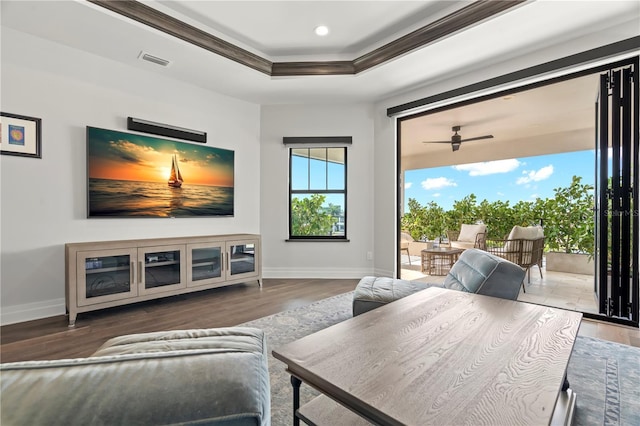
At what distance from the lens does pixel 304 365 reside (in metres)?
1.15

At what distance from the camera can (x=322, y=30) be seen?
3.20 metres

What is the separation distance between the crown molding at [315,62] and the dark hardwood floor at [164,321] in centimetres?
267

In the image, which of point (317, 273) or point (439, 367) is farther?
point (317, 273)

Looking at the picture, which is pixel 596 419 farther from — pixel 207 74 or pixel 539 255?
pixel 207 74

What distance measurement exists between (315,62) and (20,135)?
119 inches

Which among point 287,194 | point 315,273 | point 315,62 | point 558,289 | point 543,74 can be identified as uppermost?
point 315,62

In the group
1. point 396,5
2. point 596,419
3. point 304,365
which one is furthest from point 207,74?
point 596,419

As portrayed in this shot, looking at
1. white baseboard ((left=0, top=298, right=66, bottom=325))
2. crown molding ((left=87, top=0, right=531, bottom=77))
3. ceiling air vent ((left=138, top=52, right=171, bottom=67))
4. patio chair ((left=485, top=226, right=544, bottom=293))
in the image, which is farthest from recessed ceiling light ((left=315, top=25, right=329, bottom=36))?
white baseboard ((left=0, top=298, right=66, bottom=325))

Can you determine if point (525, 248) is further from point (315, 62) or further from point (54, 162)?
point (54, 162)

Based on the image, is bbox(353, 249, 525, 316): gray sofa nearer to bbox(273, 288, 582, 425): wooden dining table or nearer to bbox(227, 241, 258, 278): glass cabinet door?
bbox(273, 288, 582, 425): wooden dining table

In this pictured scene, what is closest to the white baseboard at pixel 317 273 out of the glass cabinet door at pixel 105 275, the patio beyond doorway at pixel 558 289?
the patio beyond doorway at pixel 558 289

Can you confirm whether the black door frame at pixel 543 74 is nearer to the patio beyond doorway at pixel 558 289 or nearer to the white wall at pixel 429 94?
the white wall at pixel 429 94

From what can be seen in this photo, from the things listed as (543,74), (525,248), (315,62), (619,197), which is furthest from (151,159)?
(525,248)

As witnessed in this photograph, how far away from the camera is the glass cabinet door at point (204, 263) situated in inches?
139
